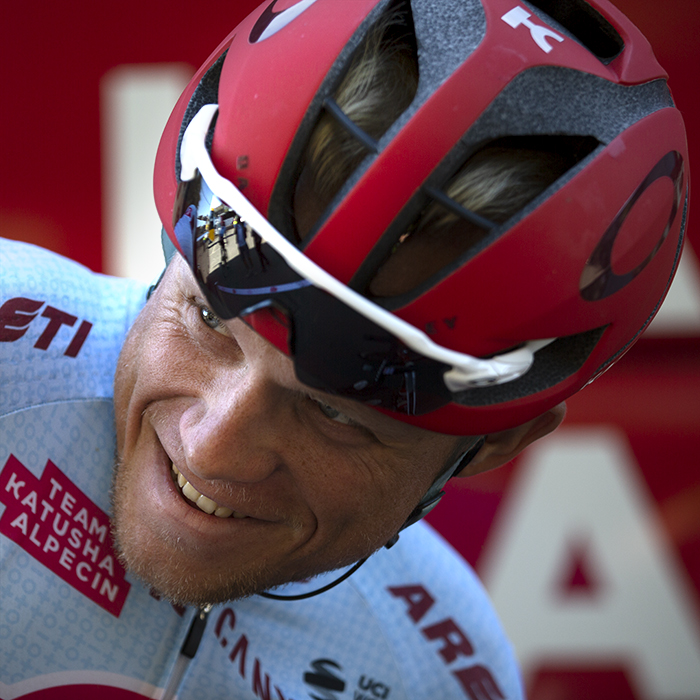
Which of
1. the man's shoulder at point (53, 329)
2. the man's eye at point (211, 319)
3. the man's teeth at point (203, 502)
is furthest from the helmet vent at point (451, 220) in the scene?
the man's shoulder at point (53, 329)

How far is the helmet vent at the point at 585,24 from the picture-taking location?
3.28ft

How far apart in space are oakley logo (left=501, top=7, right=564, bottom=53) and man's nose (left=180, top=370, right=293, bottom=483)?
49cm

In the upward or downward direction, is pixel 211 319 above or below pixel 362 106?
below

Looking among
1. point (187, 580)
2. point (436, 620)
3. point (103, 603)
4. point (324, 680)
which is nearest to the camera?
point (187, 580)

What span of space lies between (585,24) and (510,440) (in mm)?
595

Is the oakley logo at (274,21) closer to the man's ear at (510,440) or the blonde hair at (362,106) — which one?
the blonde hair at (362,106)

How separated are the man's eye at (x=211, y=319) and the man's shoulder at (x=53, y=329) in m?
0.27

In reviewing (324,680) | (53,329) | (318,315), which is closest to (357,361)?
(318,315)

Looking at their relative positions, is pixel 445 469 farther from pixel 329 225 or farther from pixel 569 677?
pixel 569 677

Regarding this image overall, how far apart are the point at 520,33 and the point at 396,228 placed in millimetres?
283

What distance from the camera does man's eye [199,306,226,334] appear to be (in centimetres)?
95

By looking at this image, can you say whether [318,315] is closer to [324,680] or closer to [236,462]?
[236,462]

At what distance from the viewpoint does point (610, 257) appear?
855 millimetres

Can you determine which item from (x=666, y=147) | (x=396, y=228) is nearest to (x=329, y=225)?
(x=396, y=228)
